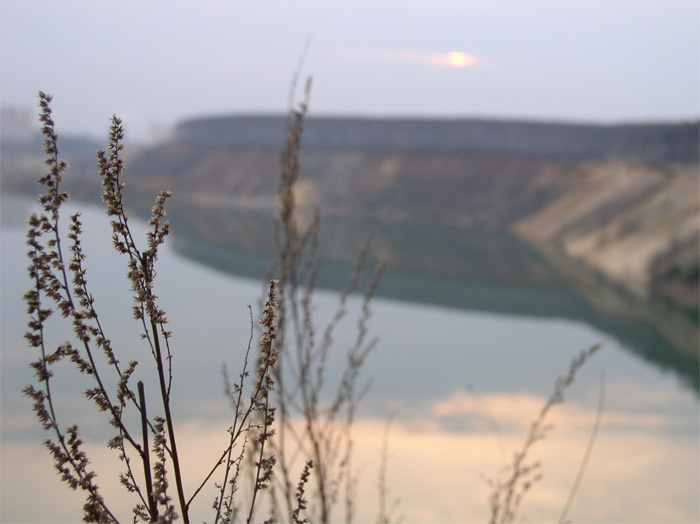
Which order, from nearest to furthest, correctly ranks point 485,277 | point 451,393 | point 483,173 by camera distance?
1. point 451,393
2. point 485,277
3. point 483,173

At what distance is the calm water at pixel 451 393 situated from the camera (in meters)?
5.12

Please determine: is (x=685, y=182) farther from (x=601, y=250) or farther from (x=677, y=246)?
(x=677, y=246)

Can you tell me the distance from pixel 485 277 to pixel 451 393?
11841 mm

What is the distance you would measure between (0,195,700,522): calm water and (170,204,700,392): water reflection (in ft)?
0.34

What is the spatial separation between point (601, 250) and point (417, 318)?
13.4 meters

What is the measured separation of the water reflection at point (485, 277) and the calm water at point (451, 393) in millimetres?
103

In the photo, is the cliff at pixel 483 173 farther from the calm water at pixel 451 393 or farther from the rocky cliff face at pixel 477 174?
the calm water at pixel 451 393

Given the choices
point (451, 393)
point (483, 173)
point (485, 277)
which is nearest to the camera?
point (451, 393)

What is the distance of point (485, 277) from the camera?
67.3 feet

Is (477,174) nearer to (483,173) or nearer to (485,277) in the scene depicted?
(483,173)

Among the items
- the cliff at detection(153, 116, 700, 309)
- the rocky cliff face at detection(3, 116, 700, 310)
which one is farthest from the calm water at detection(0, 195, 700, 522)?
the rocky cliff face at detection(3, 116, 700, 310)

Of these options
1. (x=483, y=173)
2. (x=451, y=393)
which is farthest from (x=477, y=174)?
(x=451, y=393)

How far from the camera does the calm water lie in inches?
201

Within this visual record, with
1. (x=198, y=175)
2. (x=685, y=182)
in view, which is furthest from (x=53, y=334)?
(x=198, y=175)
